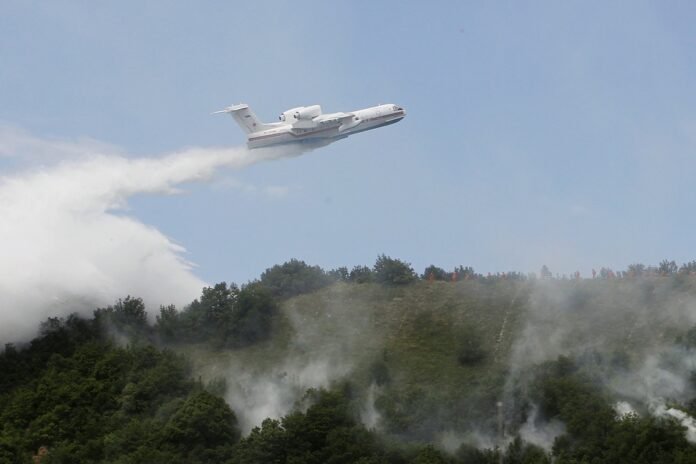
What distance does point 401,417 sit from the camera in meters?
88.3

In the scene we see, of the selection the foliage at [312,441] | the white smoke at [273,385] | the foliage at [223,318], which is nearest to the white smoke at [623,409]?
the foliage at [312,441]

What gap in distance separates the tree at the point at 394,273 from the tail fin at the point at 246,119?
67.4 feet

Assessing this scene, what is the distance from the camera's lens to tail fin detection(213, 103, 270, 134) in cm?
11531

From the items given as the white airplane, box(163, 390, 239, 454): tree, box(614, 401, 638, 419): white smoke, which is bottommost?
box(614, 401, 638, 419): white smoke

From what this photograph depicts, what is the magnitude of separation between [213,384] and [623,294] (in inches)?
1491

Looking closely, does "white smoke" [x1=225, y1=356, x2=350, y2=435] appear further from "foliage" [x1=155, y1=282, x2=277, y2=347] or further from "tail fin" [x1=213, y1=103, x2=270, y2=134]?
"tail fin" [x1=213, y1=103, x2=270, y2=134]

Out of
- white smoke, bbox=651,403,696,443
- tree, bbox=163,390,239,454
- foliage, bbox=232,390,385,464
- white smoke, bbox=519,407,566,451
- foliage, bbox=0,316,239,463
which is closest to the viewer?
white smoke, bbox=651,403,696,443

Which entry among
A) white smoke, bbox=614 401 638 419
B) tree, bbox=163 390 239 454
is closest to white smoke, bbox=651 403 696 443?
white smoke, bbox=614 401 638 419

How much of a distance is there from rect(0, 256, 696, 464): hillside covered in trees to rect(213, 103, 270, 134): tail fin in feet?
Answer: 55.9

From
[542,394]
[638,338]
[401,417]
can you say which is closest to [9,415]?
[401,417]

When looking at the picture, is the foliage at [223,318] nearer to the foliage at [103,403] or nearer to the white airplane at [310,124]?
the foliage at [103,403]

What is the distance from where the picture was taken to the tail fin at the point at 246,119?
115 m

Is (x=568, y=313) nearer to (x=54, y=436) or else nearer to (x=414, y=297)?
(x=414, y=297)

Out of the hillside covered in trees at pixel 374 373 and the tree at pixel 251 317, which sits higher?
the tree at pixel 251 317
